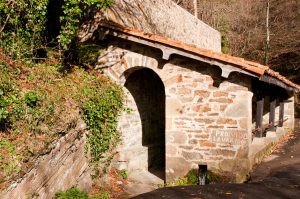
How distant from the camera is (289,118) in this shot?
1397 cm

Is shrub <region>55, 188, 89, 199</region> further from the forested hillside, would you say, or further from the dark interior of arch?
the forested hillside

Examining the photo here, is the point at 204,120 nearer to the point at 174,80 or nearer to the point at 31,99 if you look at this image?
the point at 174,80

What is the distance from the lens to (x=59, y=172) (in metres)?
5.13

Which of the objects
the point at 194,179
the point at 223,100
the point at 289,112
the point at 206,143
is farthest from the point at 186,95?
the point at 289,112

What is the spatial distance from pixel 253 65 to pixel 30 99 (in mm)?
4483

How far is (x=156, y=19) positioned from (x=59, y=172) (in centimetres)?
703

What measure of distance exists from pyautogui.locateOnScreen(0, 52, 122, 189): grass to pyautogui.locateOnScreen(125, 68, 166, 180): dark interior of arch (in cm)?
124

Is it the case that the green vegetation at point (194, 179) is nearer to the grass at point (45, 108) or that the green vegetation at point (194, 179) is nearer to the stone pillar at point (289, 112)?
the grass at point (45, 108)

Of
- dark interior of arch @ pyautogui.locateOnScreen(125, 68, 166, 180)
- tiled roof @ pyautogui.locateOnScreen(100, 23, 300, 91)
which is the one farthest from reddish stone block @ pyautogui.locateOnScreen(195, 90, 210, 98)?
dark interior of arch @ pyautogui.locateOnScreen(125, 68, 166, 180)

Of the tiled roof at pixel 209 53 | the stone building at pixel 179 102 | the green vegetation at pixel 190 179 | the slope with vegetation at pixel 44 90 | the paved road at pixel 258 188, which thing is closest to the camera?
the slope with vegetation at pixel 44 90

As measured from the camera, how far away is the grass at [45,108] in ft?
13.8

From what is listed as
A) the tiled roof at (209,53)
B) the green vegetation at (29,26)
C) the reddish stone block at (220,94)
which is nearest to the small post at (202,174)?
the reddish stone block at (220,94)

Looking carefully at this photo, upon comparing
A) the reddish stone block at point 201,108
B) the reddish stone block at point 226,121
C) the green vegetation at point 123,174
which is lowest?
the green vegetation at point 123,174

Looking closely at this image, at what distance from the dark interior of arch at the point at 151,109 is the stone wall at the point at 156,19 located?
1.61 metres
